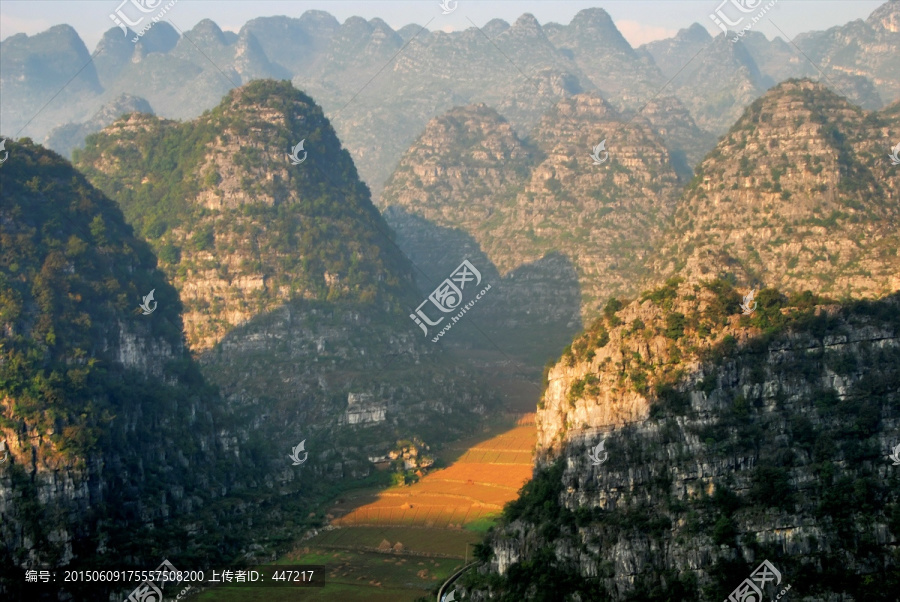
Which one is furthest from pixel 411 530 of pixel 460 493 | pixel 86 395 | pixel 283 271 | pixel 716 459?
pixel 283 271

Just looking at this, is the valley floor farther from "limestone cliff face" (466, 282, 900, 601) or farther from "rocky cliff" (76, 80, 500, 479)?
"limestone cliff face" (466, 282, 900, 601)

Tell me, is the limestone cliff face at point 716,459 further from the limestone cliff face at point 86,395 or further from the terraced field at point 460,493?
the terraced field at point 460,493

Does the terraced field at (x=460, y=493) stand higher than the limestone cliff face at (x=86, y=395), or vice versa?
the limestone cliff face at (x=86, y=395)

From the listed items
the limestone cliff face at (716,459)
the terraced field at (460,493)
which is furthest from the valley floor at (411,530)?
the limestone cliff face at (716,459)

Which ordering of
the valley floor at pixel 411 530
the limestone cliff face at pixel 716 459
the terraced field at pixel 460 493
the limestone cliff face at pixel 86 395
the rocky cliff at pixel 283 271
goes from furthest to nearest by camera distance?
1. the rocky cliff at pixel 283 271
2. the terraced field at pixel 460 493
3. the valley floor at pixel 411 530
4. the limestone cliff face at pixel 86 395
5. the limestone cliff face at pixel 716 459

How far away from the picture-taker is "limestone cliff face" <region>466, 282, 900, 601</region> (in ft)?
250

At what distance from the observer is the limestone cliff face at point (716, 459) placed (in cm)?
7606

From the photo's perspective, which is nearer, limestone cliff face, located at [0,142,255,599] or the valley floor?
limestone cliff face, located at [0,142,255,599]

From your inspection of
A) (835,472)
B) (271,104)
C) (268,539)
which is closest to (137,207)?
(271,104)

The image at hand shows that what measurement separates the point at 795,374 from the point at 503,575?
2119 centimetres

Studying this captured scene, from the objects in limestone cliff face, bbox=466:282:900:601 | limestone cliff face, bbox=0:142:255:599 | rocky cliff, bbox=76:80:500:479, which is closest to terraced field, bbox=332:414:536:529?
rocky cliff, bbox=76:80:500:479

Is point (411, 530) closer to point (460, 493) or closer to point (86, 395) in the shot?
point (460, 493)

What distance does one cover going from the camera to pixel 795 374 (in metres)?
84.2

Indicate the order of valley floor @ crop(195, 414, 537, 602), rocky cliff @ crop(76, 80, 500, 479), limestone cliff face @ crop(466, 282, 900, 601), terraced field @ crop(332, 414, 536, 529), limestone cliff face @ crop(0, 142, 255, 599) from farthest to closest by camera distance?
1. rocky cliff @ crop(76, 80, 500, 479)
2. terraced field @ crop(332, 414, 536, 529)
3. valley floor @ crop(195, 414, 537, 602)
4. limestone cliff face @ crop(0, 142, 255, 599)
5. limestone cliff face @ crop(466, 282, 900, 601)
